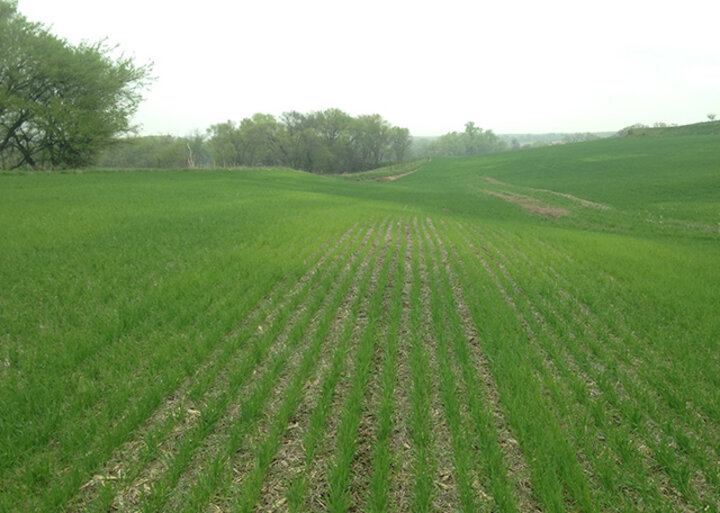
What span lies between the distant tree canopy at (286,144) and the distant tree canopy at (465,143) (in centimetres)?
8886

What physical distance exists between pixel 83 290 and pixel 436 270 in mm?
10096

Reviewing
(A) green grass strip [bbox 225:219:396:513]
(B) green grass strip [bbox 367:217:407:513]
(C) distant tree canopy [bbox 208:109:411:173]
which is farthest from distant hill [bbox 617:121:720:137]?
(A) green grass strip [bbox 225:219:396:513]

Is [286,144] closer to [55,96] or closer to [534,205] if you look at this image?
[55,96]

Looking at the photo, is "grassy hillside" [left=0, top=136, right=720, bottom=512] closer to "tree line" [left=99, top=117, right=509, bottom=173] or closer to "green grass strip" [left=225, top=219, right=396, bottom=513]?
"green grass strip" [left=225, top=219, right=396, bottom=513]

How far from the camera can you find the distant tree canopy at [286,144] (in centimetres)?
8531

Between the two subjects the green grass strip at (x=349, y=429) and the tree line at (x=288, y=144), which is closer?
the green grass strip at (x=349, y=429)

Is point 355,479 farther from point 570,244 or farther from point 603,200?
point 603,200

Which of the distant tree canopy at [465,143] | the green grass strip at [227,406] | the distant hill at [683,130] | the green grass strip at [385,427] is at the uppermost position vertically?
the distant tree canopy at [465,143]

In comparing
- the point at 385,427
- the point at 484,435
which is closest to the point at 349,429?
the point at 385,427

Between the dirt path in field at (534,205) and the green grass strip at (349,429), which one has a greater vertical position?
the dirt path in field at (534,205)

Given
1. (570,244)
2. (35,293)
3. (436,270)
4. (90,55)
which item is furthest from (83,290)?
(90,55)

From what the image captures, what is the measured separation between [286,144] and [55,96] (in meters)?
53.8

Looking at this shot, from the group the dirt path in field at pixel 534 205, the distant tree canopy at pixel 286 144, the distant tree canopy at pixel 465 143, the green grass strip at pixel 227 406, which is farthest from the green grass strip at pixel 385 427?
the distant tree canopy at pixel 465 143

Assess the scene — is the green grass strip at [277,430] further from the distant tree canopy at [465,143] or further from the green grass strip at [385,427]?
the distant tree canopy at [465,143]
